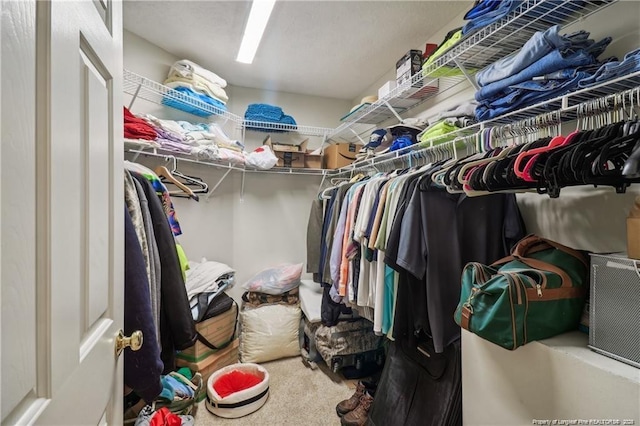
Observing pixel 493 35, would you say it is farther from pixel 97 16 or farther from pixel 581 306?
pixel 97 16

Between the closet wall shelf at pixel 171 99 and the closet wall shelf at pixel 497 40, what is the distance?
3.69 ft

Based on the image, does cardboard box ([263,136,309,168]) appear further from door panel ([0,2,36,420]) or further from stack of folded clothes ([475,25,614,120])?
door panel ([0,2,36,420])

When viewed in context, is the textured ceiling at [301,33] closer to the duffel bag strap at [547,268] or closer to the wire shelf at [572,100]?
the wire shelf at [572,100]

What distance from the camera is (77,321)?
543 mm

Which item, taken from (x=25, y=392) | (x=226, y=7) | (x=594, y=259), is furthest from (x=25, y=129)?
(x=226, y=7)

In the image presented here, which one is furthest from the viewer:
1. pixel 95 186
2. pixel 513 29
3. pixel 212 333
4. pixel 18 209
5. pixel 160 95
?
pixel 160 95

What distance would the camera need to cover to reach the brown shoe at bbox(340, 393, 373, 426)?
169 centimetres

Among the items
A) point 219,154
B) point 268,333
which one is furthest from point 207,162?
point 268,333

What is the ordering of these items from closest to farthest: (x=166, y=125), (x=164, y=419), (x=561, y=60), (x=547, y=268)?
(x=547, y=268), (x=561, y=60), (x=164, y=419), (x=166, y=125)

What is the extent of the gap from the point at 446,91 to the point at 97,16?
6.28ft

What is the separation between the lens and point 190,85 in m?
2.13

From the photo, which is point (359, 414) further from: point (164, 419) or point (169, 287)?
point (169, 287)

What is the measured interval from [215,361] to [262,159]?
1615 mm

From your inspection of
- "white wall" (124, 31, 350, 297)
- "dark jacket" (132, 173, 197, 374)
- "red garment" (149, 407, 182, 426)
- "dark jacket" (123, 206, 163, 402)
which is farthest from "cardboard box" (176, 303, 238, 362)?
"dark jacket" (123, 206, 163, 402)
